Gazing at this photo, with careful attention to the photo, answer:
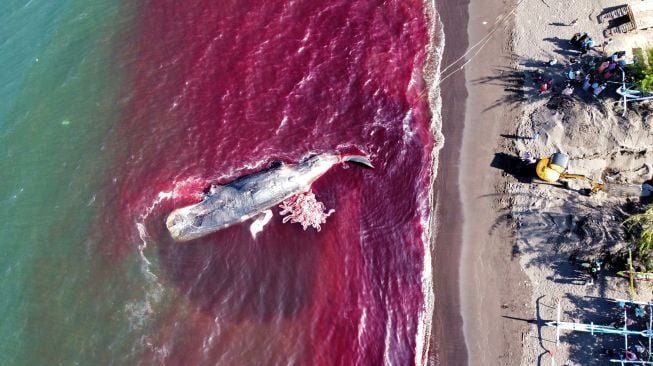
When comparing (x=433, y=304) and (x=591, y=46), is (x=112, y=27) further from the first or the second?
(x=591, y=46)

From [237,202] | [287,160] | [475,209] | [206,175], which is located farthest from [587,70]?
[206,175]

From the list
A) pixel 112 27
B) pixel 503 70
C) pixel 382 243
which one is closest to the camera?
pixel 382 243

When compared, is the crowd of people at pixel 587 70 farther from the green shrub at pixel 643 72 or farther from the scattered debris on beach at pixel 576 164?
the green shrub at pixel 643 72

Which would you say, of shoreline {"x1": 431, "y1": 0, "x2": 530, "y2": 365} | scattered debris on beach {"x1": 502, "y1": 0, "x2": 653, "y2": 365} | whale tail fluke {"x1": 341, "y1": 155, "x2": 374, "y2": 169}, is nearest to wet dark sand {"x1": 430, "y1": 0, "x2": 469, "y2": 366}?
shoreline {"x1": 431, "y1": 0, "x2": 530, "y2": 365}

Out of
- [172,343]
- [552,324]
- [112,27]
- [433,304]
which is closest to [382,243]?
[433,304]

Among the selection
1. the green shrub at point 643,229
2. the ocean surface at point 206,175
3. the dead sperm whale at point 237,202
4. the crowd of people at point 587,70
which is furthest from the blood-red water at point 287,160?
the green shrub at point 643,229

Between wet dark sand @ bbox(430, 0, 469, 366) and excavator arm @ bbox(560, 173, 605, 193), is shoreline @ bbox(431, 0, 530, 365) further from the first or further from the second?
excavator arm @ bbox(560, 173, 605, 193)

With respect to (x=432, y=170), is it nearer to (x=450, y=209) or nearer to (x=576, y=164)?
(x=450, y=209)
